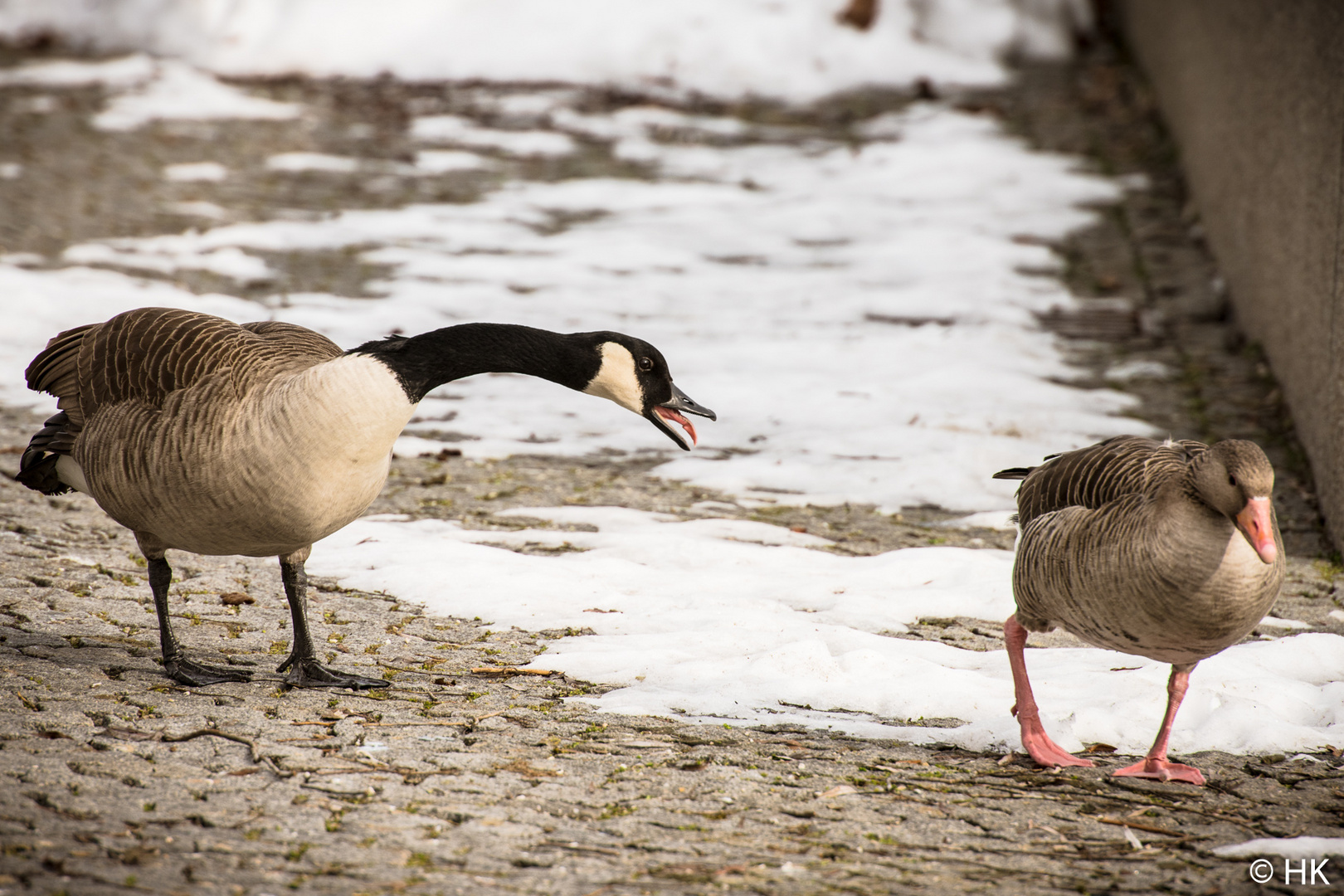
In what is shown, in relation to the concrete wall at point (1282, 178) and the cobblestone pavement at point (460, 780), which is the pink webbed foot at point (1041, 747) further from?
the concrete wall at point (1282, 178)

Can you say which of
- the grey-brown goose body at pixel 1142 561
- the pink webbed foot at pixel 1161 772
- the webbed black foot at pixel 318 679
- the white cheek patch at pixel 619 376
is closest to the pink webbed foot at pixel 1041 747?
the pink webbed foot at pixel 1161 772

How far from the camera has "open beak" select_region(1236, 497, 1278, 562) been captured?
3439mm

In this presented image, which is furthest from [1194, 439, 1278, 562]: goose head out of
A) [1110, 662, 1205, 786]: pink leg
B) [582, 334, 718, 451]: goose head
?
[582, 334, 718, 451]: goose head

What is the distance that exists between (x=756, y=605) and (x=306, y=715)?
217 cm

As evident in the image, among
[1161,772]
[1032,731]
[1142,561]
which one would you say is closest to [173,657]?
[1032,731]

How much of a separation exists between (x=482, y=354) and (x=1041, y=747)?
2336 millimetres

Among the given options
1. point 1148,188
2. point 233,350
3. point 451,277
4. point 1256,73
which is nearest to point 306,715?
point 233,350

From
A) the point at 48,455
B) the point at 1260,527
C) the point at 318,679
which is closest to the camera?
the point at 1260,527

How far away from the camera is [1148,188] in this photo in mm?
13297

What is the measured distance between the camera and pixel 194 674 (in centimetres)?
436

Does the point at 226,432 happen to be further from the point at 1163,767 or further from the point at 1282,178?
the point at 1282,178

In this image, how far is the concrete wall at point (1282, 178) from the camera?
7.16m

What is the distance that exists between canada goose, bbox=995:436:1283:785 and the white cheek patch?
1.49 m

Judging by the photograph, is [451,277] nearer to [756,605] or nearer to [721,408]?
[721,408]
